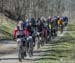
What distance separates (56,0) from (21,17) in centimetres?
6521

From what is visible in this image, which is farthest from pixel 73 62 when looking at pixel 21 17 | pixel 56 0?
pixel 56 0

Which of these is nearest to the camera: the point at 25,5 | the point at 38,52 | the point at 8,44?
the point at 38,52

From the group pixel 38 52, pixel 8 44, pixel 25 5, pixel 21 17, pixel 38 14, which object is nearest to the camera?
pixel 38 52

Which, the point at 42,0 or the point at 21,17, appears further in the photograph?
the point at 42,0

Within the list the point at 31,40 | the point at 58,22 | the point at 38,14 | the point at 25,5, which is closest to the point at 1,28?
the point at 58,22

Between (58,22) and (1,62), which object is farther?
(58,22)

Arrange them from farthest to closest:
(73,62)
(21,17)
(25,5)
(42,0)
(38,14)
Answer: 1. (42,0)
2. (38,14)
3. (25,5)
4. (21,17)
5. (73,62)

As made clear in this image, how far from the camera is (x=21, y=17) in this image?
200 ft

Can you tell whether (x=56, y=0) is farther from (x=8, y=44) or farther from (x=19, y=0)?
(x=8, y=44)

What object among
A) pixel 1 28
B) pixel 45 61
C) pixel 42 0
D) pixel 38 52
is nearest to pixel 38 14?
pixel 42 0

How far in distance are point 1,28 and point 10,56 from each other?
16288mm

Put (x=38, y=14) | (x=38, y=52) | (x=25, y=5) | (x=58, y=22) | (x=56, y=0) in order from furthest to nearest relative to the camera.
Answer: (x=56, y=0)
(x=38, y=14)
(x=25, y=5)
(x=58, y=22)
(x=38, y=52)

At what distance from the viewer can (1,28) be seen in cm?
4153

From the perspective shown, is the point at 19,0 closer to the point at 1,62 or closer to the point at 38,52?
the point at 38,52
